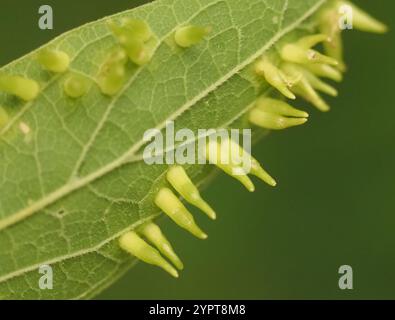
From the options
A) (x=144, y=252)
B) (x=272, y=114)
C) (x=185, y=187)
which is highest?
(x=272, y=114)

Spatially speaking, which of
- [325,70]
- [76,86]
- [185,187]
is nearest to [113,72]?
[76,86]

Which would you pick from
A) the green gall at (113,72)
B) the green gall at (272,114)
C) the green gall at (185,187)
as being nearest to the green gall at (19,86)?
the green gall at (113,72)

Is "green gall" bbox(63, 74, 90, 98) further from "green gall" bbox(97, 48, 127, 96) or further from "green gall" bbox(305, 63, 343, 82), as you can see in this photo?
"green gall" bbox(305, 63, 343, 82)

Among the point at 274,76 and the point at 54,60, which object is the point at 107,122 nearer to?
the point at 54,60

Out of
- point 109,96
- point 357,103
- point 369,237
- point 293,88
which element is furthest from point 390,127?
point 109,96

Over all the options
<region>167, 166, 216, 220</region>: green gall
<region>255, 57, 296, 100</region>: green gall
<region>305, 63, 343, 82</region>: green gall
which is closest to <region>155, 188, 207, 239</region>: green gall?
<region>167, 166, 216, 220</region>: green gall

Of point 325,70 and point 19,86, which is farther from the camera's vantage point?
point 325,70

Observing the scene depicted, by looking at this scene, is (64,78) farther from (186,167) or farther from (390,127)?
(390,127)

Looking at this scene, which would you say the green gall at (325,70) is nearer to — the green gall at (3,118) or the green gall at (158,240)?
the green gall at (158,240)
